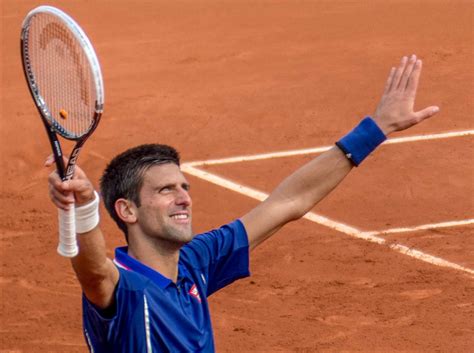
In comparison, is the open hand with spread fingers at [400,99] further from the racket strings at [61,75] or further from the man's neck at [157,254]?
the racket strings at [61,75]

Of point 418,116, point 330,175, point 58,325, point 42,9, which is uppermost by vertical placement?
point 42,9

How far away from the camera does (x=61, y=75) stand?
19.2 ft

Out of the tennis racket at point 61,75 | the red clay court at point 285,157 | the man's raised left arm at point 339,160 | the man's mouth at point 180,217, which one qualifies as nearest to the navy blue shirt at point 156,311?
the man's mouth at point 180,217

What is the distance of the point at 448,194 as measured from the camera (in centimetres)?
1286

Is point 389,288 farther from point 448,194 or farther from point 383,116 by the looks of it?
point 383,116

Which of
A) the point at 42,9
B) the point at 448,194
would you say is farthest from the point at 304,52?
the point at 42,9

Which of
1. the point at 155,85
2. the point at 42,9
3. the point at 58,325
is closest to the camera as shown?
the point at 42,9

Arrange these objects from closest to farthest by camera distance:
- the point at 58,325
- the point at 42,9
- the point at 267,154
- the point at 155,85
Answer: the point at 42,9, the point at 58,325, the point at 267,154, the point at 155,85

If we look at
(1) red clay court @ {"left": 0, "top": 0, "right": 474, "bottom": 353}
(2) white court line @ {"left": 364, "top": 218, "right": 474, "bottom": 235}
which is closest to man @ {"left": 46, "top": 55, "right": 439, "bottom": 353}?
(1) red clay court @ {"left": 0, "top": 0, "right": 474, "bottom": 353}

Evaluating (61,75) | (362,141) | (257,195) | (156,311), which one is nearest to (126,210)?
(156,311)

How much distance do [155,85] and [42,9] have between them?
10460 millimetres

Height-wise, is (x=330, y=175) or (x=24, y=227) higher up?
(x=330, y=175)

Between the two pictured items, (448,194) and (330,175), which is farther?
(448,194)

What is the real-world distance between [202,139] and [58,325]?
4255mm
